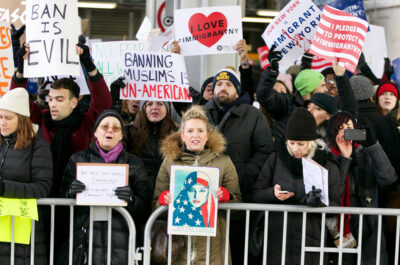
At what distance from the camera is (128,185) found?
17.0 feet

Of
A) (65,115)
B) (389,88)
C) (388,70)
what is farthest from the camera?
(388,70)

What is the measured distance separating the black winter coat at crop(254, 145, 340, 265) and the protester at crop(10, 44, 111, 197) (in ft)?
5.22

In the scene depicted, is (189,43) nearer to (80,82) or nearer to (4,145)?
(80,82)

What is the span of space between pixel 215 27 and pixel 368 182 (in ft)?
7.18

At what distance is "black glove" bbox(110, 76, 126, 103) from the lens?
21.0 feet

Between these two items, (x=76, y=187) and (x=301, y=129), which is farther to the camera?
(x=301, y=129)

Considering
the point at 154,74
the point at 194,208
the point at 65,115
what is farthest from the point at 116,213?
the point at 154,74

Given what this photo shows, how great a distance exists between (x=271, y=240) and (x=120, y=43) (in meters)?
3.04

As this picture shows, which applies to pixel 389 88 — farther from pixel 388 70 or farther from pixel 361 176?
pixel 388 70

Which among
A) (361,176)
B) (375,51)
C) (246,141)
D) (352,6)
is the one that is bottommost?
(361,176)

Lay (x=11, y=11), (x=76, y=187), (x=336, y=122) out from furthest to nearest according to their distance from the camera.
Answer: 1. (x=11, y=11)
2. (x=336, y=122)
3. (x=76, y=187)

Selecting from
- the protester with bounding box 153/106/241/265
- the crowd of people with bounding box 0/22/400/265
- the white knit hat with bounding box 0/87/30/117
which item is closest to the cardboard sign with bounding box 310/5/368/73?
the crowd of people with bounding box 0/22/400/265

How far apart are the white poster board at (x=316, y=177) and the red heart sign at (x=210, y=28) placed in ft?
6.76

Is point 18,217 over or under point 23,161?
under
